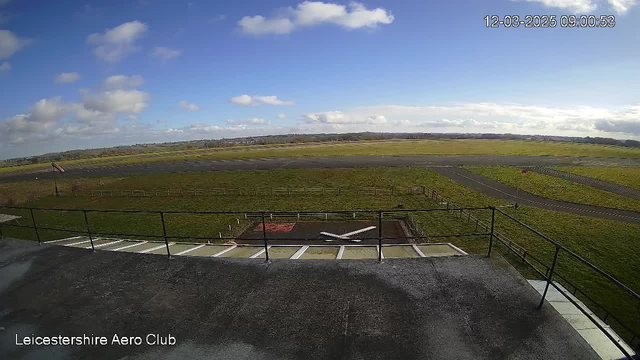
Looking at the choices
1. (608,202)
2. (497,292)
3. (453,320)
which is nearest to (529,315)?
(497,292)

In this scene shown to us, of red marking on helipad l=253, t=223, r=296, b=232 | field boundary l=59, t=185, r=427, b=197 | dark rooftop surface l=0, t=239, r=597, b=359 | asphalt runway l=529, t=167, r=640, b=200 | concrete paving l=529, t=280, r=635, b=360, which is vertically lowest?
asphalt runway l=529, t=167, r=640, b=200

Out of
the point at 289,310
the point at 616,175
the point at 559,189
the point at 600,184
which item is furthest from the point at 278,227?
the point at 616,175

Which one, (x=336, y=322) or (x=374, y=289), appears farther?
(x=374, y=289)

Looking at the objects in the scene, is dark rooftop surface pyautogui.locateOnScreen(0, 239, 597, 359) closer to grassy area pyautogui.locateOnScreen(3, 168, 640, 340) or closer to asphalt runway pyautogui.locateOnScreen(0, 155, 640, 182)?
grassy area pyautogui.locateOnScreen(3, 168, 640, 340)

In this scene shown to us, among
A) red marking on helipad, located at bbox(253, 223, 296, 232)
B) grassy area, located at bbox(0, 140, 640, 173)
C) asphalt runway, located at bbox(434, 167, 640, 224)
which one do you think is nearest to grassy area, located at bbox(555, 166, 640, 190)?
asphalt runway, located at bbox(434, 167, 640, 224)

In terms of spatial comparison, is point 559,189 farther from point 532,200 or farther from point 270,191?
point 270,191

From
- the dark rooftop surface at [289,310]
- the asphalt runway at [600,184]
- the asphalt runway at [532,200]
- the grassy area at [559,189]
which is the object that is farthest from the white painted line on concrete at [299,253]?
the asphalt runway at [600,184]

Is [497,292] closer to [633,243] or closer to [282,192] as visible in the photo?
A: [633,243]
